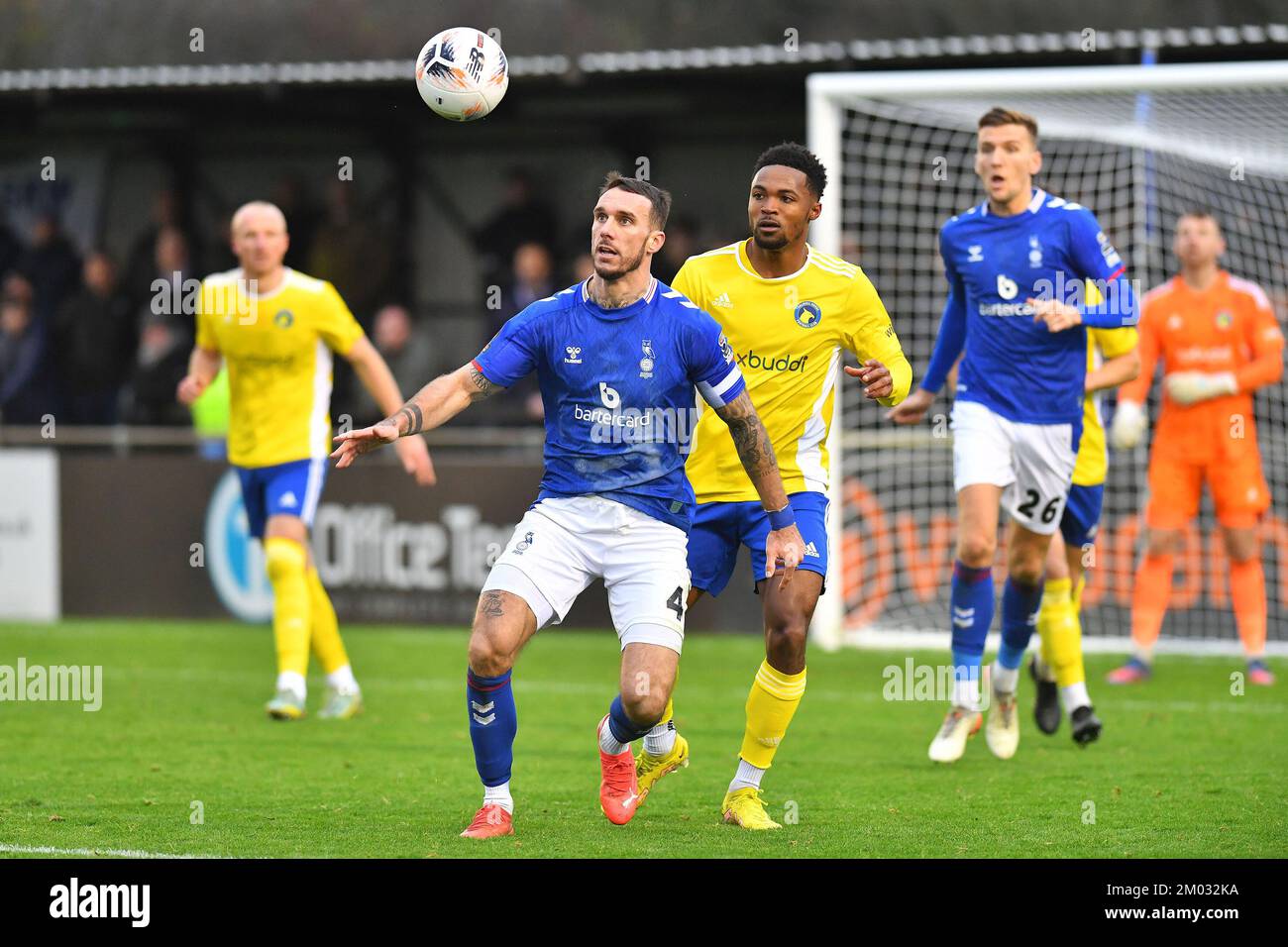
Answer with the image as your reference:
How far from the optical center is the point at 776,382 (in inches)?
275

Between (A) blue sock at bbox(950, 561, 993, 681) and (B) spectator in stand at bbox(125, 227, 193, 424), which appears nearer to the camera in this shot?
(A) blue sock at bbox(950, 561, 993, 681)

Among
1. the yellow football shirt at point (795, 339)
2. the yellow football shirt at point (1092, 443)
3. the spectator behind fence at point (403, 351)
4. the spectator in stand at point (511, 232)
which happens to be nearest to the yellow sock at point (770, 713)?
the yellow football shirt at point (795, 339)

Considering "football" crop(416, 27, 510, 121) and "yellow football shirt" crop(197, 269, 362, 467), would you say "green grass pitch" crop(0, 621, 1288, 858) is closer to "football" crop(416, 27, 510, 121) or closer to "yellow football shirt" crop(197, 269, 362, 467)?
"yellow football shirt" crop(197, 269, 362, 467)

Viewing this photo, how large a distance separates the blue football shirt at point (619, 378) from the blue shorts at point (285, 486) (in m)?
3.26

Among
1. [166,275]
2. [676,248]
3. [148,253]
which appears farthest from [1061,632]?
[148,253]

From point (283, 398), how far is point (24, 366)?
27.7 ft

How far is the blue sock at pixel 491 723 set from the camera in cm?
618

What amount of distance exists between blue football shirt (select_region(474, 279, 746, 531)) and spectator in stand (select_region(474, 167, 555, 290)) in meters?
9.50

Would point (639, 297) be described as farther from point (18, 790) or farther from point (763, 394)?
point (18, 790)

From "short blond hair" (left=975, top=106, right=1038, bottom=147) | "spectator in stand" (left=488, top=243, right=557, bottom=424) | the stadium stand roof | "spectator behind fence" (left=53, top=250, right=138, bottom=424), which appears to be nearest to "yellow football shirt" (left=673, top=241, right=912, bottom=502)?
"short blond hair" (left=975, top=106, right=1038, bottom=147)

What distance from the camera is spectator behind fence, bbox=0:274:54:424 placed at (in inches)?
672

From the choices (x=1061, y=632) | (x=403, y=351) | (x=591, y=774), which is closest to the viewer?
(x=591, y=774)

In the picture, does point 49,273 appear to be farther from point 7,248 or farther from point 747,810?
point 747,810

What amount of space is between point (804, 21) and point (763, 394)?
295 inches
